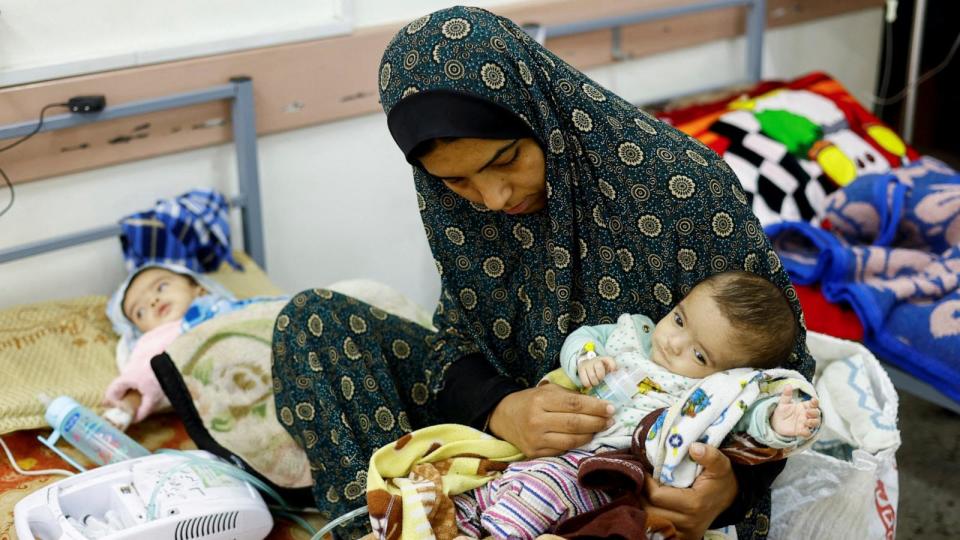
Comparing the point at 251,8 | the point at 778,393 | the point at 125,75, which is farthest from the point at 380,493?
the point at 251,8

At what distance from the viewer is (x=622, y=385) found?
1565mm

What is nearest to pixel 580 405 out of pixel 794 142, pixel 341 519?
pixel 341 519

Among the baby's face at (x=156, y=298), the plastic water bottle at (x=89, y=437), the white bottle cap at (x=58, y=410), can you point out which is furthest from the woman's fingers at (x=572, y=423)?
the baby's face at (x=156, y=298)

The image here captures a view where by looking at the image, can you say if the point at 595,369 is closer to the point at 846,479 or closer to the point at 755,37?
the point at 846,479

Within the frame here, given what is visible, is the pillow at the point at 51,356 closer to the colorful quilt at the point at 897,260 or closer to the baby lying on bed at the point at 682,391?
the baby lying on bed at the point at 682,391

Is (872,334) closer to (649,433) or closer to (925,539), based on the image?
(925,539)

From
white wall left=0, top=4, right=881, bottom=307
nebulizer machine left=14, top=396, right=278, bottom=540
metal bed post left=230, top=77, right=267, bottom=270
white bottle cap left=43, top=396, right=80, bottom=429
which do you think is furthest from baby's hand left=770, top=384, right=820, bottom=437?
white wall left=0, top=4, right=881, bottom=307

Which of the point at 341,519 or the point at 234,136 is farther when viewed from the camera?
the point at 234,136

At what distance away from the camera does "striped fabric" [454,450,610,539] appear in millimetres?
1440

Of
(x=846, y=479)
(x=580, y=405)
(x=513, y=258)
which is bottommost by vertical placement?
(x=846, y=479)

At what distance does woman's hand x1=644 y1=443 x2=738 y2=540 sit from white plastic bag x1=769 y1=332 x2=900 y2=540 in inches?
14.5

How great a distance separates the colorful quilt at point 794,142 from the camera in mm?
2912

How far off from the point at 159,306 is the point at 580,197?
1.11m

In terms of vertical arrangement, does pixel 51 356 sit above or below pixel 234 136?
below
